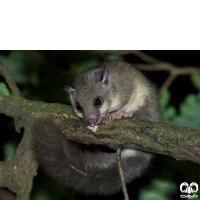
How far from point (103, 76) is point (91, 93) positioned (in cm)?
31

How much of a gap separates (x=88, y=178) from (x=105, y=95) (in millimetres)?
1310

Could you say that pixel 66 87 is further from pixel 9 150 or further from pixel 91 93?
pixel 9 150

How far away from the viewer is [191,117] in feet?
15.4

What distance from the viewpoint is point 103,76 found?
165 inches

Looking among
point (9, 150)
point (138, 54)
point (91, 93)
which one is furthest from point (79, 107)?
point (138, 54)

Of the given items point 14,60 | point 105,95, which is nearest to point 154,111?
point 105,95

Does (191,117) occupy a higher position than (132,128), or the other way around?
(191,117)

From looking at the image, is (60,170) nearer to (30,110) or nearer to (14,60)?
(30,110)

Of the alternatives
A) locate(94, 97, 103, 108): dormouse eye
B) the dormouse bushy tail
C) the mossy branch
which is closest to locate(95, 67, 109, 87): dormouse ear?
locate(94, 97, 103, 108): dormouse eye

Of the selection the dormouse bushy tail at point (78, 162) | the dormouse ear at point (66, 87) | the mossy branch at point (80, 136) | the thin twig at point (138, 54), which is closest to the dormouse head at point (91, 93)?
the dormouse ear at point (66, 87)

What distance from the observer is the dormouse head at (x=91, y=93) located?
3.90 metres

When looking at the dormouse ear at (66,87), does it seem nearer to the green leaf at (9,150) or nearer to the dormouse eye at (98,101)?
the dormouse eye at (98,101)

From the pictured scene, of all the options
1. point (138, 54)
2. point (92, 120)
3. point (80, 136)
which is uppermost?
point (138, 54)

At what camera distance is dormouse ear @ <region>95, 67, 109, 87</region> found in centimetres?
416
